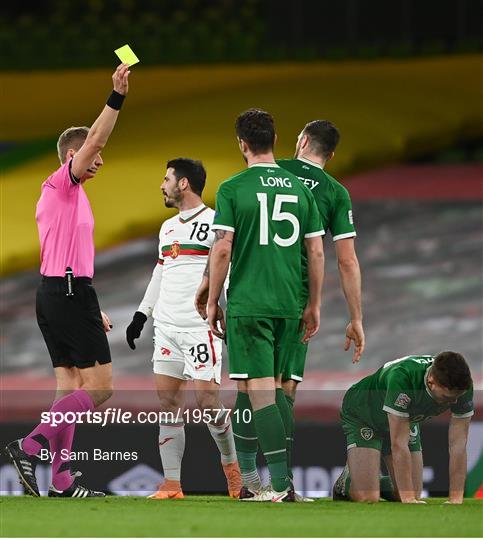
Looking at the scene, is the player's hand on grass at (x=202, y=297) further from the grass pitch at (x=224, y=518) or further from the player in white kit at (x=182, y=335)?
the grass pitch at (x=224, y=518)

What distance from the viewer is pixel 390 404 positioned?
512 cm

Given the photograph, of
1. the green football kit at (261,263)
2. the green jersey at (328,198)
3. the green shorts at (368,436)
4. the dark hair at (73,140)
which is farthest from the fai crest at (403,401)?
the dark hair at (73,140)

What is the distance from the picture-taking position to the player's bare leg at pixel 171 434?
17.1ft

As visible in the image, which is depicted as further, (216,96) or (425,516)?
(216,96)

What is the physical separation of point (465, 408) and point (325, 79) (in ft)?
24.8

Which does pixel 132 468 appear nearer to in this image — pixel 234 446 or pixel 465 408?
pixel 234 446

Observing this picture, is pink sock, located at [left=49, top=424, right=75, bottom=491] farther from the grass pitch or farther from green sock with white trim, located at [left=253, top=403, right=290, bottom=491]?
green sock with white trim, located at [left=253, top=403, right=290, bottom=491]

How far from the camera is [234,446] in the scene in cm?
→ 521

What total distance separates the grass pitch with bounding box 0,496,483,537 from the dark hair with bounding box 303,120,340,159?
138 cm

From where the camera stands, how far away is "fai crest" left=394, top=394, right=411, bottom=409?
5.08m

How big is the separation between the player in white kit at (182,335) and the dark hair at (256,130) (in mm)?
489

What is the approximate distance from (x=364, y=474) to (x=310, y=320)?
2.58 feet

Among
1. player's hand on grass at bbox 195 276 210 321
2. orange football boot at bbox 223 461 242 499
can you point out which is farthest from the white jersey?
orange football boot at bbox 223 461 242 499

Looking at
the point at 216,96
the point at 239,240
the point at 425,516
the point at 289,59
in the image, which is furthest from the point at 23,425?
the point at 289,59
